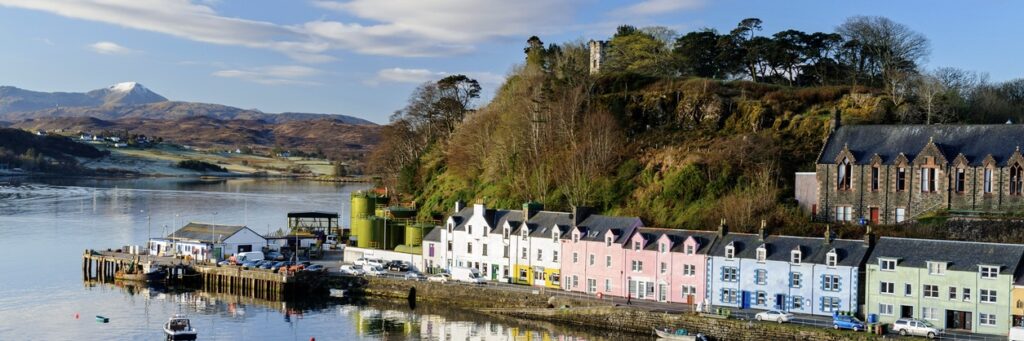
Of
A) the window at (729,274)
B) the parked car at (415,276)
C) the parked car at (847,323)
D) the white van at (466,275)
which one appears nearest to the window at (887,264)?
the parked car at (847,323)

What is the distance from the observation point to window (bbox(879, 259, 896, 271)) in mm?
45625

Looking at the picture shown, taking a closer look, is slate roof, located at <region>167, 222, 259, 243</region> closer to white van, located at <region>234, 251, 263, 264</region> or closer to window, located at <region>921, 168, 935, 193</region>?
white van, located at <region>234, 251, 263, 264</region>

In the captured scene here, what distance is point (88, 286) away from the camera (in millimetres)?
69188

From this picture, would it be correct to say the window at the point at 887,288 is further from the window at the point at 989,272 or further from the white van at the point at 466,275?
the white van at the point at 466,275

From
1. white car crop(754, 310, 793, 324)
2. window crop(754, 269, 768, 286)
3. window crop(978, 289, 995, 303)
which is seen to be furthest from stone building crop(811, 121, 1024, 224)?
white car crop(754, 310, 793, 324)

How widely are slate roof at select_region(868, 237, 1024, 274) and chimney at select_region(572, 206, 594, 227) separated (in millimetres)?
17145

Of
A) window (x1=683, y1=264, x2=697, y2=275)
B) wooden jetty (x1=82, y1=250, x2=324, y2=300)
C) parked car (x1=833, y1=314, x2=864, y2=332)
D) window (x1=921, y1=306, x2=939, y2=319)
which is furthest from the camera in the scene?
wooden jetty (x1=82, y1=250, x2=324, y2=300)

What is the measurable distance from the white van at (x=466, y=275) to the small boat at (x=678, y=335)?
49.0 feet

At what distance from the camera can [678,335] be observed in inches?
1854

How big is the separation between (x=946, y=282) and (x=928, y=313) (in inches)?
62.2

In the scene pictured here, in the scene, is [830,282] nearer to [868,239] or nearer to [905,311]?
[868,239]

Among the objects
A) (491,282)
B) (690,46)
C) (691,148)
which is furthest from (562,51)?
(491,282)

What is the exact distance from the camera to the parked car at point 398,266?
67.3 metres

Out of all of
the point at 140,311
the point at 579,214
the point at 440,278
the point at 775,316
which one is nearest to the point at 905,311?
the point at 775,316
